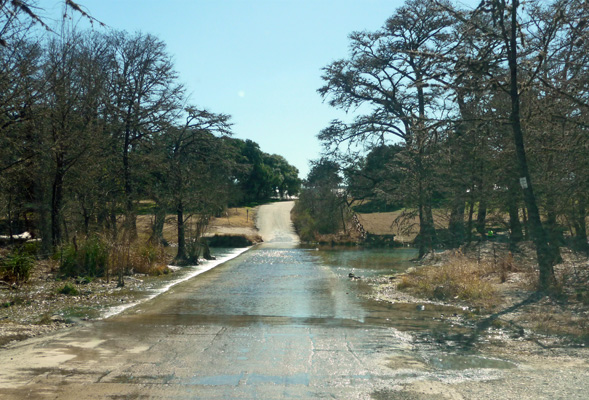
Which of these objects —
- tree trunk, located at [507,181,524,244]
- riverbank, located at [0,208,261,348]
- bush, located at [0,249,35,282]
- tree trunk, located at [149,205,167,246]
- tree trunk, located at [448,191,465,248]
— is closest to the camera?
riverbank, located at [0,208,261,348]

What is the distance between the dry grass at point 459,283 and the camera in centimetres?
1333

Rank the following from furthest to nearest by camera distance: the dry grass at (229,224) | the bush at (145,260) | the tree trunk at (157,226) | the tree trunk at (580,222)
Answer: the dry grass at (229,224)
the tree trunk at (157,226)
the bush at (145,260)
the tree trunk at (580,222)

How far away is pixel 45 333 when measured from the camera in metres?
9.27

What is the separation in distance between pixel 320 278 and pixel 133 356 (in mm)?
12413

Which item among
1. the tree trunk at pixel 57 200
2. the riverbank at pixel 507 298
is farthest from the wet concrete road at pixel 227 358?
the tree trunk at pixel 57 200

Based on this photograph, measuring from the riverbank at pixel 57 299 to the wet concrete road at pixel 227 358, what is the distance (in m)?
0.65

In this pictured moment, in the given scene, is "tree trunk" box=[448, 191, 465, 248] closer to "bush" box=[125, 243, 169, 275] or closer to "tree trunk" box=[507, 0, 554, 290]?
"tree trunk" box=[507, 0, 554, 290]

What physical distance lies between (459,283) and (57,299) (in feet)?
31.7

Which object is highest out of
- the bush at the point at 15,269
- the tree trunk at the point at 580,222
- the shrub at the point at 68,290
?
the tree trunk at the point at 580,222

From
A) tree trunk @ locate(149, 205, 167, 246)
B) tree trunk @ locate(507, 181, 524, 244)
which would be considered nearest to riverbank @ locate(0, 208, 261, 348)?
tree trunk @ locate(149, 205, 167, 246)

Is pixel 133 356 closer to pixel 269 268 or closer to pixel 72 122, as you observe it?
pixel 72 122

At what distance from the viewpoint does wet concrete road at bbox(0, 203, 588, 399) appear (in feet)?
20.6

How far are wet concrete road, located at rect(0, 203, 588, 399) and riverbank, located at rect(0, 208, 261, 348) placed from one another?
652mm

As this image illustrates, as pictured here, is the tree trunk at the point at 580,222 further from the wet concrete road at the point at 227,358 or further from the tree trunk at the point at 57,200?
the tree trunk at the point at 57,200
